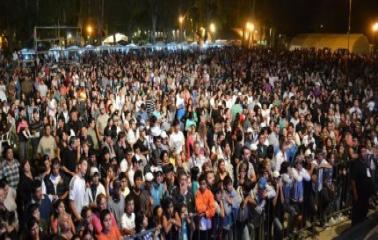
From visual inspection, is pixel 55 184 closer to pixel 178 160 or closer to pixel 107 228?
pixel 107 228

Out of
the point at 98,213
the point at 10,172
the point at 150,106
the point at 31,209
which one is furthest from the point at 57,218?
the point at 150,106

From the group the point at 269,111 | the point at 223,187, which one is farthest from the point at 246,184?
the point at 269,111

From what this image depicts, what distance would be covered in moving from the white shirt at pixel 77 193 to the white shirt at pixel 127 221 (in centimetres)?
88

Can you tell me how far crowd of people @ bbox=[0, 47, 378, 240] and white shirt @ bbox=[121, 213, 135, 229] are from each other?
32 millimetres

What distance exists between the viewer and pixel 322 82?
22.3 m

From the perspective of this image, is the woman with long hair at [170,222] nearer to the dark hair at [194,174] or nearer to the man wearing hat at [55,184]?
the dark hair at [194,174]

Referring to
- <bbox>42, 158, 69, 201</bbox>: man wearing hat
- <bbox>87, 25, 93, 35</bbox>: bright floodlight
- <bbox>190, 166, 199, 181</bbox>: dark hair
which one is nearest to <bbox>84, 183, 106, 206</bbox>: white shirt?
<bbox>42, 158, 69, 201</bbox>: man wearing hat

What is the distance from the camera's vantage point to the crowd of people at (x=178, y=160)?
25.7ft

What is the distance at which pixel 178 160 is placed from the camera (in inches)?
415

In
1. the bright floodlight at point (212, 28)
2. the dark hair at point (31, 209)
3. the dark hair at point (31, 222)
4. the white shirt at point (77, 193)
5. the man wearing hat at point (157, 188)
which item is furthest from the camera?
the bright floodlight at point (212, 28)

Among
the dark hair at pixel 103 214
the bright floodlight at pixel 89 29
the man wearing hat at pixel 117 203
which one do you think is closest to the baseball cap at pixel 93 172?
the man wearing hat at pixel 117 203

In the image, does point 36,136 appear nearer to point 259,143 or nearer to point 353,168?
point 259,143

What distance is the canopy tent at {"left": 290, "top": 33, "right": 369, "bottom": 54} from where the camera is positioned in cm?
4822

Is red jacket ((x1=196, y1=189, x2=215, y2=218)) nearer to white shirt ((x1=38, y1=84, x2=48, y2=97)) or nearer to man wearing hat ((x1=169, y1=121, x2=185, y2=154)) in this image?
man wearing hat ((x1=169, y1=121, x2=185, y2=154))
